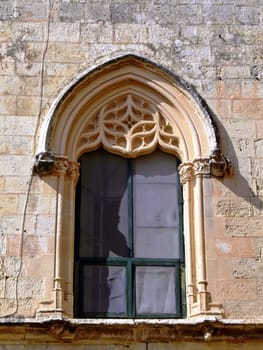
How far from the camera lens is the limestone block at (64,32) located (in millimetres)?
11484

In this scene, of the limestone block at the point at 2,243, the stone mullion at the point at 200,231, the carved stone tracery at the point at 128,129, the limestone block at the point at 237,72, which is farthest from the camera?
the limestone block at the point at 237,72

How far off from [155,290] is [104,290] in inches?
23.0

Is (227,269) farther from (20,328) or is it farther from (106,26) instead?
(106,26)

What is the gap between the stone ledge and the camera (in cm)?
980

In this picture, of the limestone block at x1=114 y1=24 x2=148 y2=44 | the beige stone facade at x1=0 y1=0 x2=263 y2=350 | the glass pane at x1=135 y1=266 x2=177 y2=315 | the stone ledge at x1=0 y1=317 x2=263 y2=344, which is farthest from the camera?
the limestone block at x1=114 y1=24 x2=148 y2=44

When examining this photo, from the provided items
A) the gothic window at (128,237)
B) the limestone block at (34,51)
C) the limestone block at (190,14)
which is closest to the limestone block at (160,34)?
the limestone block at (190,14)

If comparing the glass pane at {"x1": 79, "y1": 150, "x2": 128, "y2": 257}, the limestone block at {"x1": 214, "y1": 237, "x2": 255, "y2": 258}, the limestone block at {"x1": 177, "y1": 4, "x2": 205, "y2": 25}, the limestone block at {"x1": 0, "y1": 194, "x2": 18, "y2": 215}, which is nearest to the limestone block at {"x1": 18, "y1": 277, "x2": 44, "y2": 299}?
the glass pane at {"x1": 79, "y1": 150, "x2": 128, "y2": 257}

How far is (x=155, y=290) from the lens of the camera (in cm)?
1056

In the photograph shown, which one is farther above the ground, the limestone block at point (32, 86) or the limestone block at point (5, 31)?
the limestone block at point (5, 31)

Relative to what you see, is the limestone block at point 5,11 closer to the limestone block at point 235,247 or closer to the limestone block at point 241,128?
the limestone block at point 241,128

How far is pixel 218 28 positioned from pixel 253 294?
3465 millimetres

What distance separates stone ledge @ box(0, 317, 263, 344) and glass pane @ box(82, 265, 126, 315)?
56 centimetres

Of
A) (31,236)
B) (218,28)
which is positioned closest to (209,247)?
(31,236)

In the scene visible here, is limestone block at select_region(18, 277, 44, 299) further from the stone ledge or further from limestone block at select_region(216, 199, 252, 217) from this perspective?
limestone block at select_region(216, 199, 252, 217)
